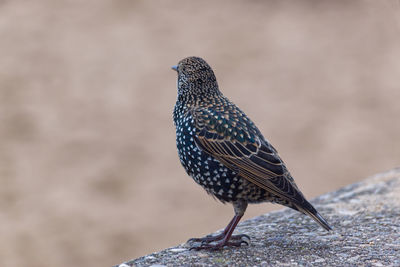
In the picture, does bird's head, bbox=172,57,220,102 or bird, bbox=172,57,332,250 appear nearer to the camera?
bird, bbox=172,57,332,250

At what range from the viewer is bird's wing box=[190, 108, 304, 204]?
454cm

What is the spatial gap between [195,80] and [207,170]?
0.93m

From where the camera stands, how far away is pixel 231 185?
462cm

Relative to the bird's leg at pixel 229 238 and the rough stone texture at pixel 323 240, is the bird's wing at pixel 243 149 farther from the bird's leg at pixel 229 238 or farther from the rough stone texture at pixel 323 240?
the rough stone texture at pixel 323 240

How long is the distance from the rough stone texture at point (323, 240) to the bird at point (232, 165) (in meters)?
0.20

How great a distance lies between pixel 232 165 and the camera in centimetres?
463

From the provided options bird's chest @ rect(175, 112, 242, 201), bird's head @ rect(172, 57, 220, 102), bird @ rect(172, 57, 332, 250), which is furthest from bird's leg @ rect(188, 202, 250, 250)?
bird's head @ rect(172, 57, 220, 102)

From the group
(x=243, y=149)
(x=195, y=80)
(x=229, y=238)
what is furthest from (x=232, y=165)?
(x=195, y=80)

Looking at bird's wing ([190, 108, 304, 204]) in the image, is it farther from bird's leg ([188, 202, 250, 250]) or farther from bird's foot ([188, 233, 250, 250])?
bird's foot ([188, 233, 250, 250])

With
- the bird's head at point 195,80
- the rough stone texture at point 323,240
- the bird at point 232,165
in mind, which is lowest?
the rough stone texture at point 323,240

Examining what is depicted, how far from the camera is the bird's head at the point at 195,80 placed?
5219 mm

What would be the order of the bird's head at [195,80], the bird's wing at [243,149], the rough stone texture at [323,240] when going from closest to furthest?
the rough stone texture at [323,240], the bird's wing at [243,149], the bird's head at [195,80]

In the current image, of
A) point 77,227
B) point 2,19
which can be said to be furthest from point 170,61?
point 77,227

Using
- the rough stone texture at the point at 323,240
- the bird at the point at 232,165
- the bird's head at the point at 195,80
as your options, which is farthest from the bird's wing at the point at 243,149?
the rough stone texture at the point at 323,240
